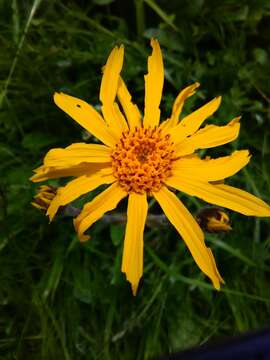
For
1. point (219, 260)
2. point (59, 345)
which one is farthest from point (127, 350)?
point (219, 260)

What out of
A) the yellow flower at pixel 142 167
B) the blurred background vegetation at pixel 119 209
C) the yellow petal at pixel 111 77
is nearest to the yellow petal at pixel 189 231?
the yellow flower at pixel 142 167

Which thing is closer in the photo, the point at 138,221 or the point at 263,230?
the point at 138,221

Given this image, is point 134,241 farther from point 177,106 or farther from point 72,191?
point 177,106

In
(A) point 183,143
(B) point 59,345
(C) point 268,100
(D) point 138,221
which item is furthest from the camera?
(C) point 268,100

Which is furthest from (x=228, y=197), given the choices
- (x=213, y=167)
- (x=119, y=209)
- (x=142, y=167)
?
(x=119, y=209)

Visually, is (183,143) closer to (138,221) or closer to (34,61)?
(138,221)

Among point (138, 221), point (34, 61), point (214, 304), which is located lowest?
point (214, 304)
